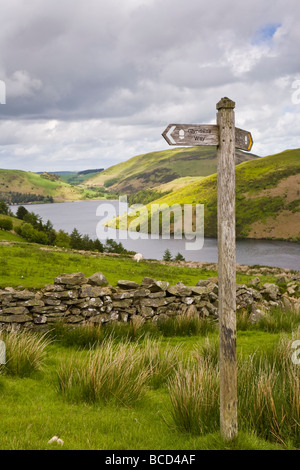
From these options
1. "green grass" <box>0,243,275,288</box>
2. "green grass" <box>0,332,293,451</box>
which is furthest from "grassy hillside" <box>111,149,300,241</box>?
"green grass" <box>0,332,293,451</box>

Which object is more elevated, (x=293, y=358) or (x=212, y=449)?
(x=293, y=358)

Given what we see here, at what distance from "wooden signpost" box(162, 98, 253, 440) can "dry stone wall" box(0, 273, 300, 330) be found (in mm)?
5125

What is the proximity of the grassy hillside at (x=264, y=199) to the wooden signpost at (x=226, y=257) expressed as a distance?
264ft

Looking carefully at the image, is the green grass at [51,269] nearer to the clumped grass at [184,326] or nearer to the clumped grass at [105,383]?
the clumped grass at [184,326]

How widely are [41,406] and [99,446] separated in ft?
4.25

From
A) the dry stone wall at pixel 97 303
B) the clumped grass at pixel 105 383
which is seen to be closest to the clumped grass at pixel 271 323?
the dry stone wall at pixel 97 303

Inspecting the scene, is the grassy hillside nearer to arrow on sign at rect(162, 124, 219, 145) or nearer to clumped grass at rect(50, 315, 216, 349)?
clumped grass at rect(50, 315, 216, 349)

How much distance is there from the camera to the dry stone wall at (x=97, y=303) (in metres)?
8.84

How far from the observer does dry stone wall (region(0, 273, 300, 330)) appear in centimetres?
884

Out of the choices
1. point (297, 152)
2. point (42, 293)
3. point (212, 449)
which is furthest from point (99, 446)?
point (297, 152)

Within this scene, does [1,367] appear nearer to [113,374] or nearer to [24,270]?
[113,374]

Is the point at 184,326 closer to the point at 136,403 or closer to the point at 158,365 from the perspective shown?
the point at 158,365

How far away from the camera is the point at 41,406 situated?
5086 mm
